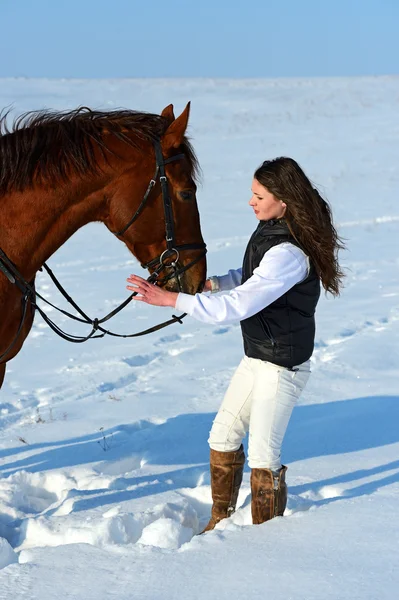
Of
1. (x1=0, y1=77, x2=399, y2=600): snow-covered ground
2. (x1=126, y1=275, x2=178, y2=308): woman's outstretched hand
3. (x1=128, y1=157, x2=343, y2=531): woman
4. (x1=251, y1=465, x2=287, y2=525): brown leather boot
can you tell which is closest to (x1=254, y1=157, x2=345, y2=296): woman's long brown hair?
(x1=128, y1=157, x2=343, y2=531): woman

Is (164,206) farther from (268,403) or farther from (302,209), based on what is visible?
(268,403)

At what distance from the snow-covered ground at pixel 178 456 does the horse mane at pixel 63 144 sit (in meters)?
1.56

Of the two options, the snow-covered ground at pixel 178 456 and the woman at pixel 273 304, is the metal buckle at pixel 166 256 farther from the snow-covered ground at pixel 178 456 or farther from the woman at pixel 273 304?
the snow-covered ground at pixel 178 456

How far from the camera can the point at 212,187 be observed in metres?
16.5

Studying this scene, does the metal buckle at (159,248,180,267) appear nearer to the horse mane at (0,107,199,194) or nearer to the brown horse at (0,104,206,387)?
the brown horse at (0,104,206,387)

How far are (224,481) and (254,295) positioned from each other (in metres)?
1.00

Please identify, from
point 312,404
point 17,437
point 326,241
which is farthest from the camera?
point 312,404

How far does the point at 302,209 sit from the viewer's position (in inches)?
123

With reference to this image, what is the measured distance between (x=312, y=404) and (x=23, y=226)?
2.89 m

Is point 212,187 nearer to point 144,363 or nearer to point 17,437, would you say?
point 144,363

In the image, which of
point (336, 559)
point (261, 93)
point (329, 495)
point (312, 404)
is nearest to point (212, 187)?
point (312, 404)

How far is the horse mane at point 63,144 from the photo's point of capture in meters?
3.28

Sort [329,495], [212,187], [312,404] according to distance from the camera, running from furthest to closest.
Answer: [212,187] < [312,404] < [329,495]

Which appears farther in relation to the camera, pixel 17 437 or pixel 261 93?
pixel 261 93
